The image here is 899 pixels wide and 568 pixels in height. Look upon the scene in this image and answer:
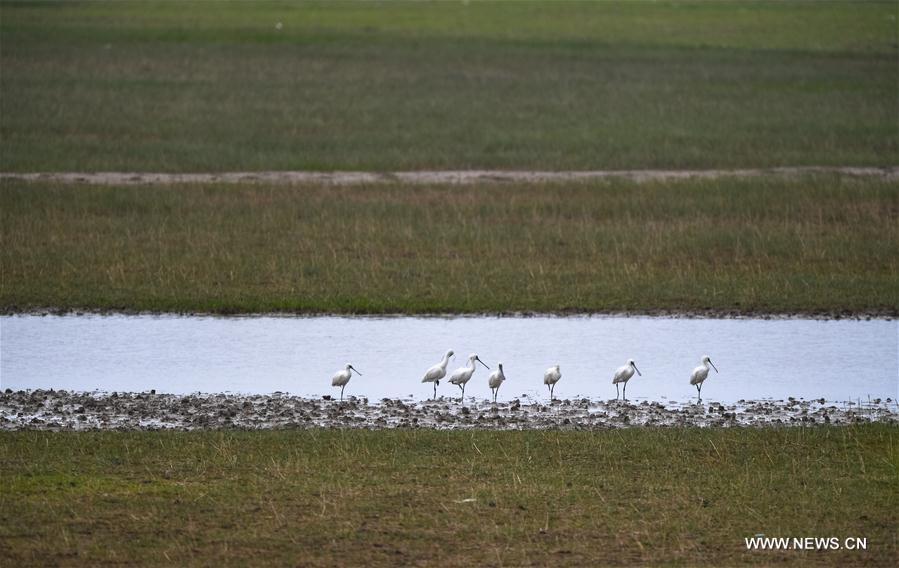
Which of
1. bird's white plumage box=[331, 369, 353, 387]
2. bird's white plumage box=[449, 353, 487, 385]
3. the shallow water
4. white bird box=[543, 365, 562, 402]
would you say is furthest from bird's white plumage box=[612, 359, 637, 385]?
bird's white plumage box=[331, 369, 353, 387]

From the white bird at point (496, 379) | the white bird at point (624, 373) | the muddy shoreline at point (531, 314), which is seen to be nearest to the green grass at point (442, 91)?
the muddy shoreline at point (531, 314)

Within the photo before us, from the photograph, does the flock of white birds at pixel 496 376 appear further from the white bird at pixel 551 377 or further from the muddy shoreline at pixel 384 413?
the muddy shoreline at pixel 384 413

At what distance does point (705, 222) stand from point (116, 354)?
13406mm

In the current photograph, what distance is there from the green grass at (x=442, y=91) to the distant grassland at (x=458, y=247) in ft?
18.2

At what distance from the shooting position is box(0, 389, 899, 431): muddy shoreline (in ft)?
46.3

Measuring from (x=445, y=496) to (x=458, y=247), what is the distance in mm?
13687

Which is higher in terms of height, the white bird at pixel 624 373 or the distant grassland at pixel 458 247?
the distant grassland at pixel 458 247

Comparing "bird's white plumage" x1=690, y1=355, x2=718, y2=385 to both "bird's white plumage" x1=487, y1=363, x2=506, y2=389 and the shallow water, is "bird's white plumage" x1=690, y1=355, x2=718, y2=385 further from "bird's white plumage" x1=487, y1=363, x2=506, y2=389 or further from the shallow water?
"bird's white plumage" x1=487, y1=363, x2=506, y2=389

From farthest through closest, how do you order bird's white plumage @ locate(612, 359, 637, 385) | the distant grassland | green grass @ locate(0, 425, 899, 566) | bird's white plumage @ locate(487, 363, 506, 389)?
the distant grassland → bird's white plumage @ locate(612, 359, 637, 385) → bird's white plumage @ locate(487, 363, 506, 389) → green grass @ locate(0, 425, 899, 566)

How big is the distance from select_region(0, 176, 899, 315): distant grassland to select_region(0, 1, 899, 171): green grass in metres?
5.56

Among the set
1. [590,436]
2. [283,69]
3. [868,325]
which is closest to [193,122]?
[283,69]

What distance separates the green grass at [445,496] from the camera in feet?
33.3

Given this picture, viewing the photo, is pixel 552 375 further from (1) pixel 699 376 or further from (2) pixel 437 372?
(1) pixel 699 376

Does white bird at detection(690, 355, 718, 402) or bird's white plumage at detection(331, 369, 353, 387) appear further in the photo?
white bird at detection(690, 355, 718, 402)
